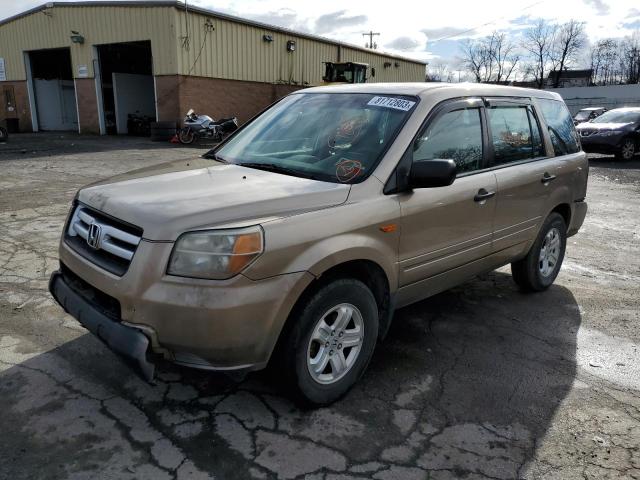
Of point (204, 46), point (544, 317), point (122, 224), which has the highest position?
point (204, 46)

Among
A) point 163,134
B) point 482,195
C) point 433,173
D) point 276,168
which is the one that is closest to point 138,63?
point 163,134

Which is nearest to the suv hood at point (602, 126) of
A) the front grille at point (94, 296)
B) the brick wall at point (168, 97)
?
the brick wall at point (168, 97)

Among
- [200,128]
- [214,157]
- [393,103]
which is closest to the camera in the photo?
[393,103]

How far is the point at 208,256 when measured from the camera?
248 centimetres

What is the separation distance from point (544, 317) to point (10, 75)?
96.5 ft

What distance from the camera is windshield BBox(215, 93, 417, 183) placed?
129 inches

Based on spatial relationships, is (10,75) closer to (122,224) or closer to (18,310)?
(18,310)

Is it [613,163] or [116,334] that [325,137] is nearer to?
[116,334]

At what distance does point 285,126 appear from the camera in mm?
3945

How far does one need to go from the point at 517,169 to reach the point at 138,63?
2668cm

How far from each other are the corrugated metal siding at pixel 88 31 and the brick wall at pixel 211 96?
667mm

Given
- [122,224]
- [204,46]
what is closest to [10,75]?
[204,46]

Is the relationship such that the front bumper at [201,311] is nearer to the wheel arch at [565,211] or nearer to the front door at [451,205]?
the front door at [451,205]

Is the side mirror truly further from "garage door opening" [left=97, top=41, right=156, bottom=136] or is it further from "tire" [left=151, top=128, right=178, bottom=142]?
"garage door opening" [left=97, top=41, right=156, bottom=136]
